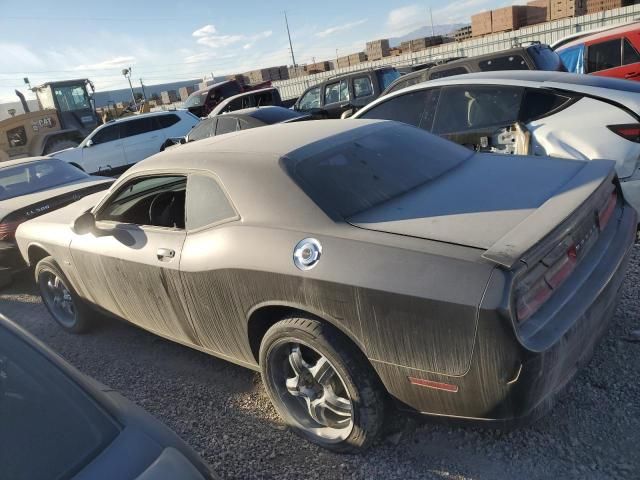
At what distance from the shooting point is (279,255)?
2.46 meters

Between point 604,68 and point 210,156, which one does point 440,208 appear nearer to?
point 210,156

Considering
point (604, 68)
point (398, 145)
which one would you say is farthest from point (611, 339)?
point (604, 68)

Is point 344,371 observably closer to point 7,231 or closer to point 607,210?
point 607,210

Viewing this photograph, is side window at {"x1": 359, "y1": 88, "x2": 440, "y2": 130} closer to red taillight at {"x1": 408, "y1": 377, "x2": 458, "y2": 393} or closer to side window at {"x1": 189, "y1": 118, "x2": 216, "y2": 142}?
red taillight at {"x1": 408, "y1": 377, "x2": 458, "y2": 393}

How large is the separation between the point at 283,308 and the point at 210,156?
1.08 m

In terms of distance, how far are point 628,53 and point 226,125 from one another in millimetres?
7516

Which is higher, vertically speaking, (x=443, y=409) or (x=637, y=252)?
(x=443, y=409)

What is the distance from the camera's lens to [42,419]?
5.31 ft

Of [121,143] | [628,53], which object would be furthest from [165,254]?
[121,143]

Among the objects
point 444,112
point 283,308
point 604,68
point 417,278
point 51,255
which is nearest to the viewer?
point 417,278

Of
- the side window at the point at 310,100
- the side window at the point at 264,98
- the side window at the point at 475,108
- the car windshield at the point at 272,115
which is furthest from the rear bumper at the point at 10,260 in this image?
the side window at the point at 264,98

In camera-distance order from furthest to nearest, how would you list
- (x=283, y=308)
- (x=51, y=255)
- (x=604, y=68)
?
(x=604, y=68) < (x=51, y=255) < (x=283, y=308)

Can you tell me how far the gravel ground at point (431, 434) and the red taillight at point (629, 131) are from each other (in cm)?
108

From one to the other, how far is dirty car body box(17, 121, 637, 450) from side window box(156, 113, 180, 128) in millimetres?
10858
